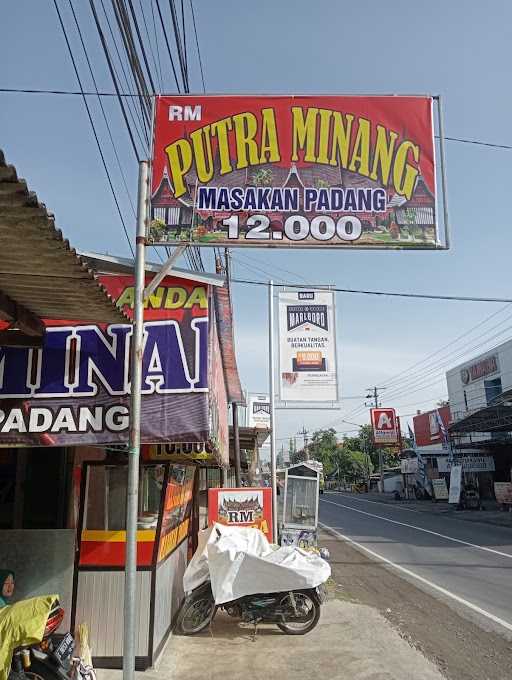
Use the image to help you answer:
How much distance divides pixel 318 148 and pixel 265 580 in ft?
16.7

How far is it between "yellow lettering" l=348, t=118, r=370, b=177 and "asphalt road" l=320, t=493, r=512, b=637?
21.7ft

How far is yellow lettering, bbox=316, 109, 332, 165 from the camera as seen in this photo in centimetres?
514

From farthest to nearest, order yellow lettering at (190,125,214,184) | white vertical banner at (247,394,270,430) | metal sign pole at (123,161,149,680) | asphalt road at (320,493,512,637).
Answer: white vertical banner at (247,394,270,430)
asphalt road at (320,493,512,637)
yellow lettering at (190,125,214,184)
metal sign pole at (123,161,149,680)

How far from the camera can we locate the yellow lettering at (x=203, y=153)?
16.5ft

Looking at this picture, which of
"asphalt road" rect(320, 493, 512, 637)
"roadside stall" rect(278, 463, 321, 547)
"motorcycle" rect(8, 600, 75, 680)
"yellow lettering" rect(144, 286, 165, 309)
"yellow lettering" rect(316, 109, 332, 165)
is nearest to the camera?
"motorcycle" rect(8, 600, 75, 680)

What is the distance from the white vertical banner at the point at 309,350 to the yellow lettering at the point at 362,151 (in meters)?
7.54

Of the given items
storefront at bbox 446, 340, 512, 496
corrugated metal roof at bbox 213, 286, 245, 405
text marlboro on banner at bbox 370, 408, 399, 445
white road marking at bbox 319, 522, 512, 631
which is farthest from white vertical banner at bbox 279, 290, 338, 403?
text marlboro on banner at bbox 370, 408, 399, 445

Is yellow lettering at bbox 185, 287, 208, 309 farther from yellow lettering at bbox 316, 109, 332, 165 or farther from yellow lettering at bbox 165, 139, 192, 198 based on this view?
yellow lettering at bbox 316, 109, 332, 165

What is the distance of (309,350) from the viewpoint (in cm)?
1259

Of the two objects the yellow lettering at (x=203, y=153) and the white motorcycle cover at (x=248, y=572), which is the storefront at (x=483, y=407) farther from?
the yellow lettering at (x=203, y=153)

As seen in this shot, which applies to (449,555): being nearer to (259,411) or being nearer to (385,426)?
(259,411)

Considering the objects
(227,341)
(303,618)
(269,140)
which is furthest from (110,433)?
(227,341)

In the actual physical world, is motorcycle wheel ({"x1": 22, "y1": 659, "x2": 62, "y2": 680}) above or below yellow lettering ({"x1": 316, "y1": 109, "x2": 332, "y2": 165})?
below

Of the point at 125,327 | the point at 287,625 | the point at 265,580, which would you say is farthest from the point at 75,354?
the point at 287,625
